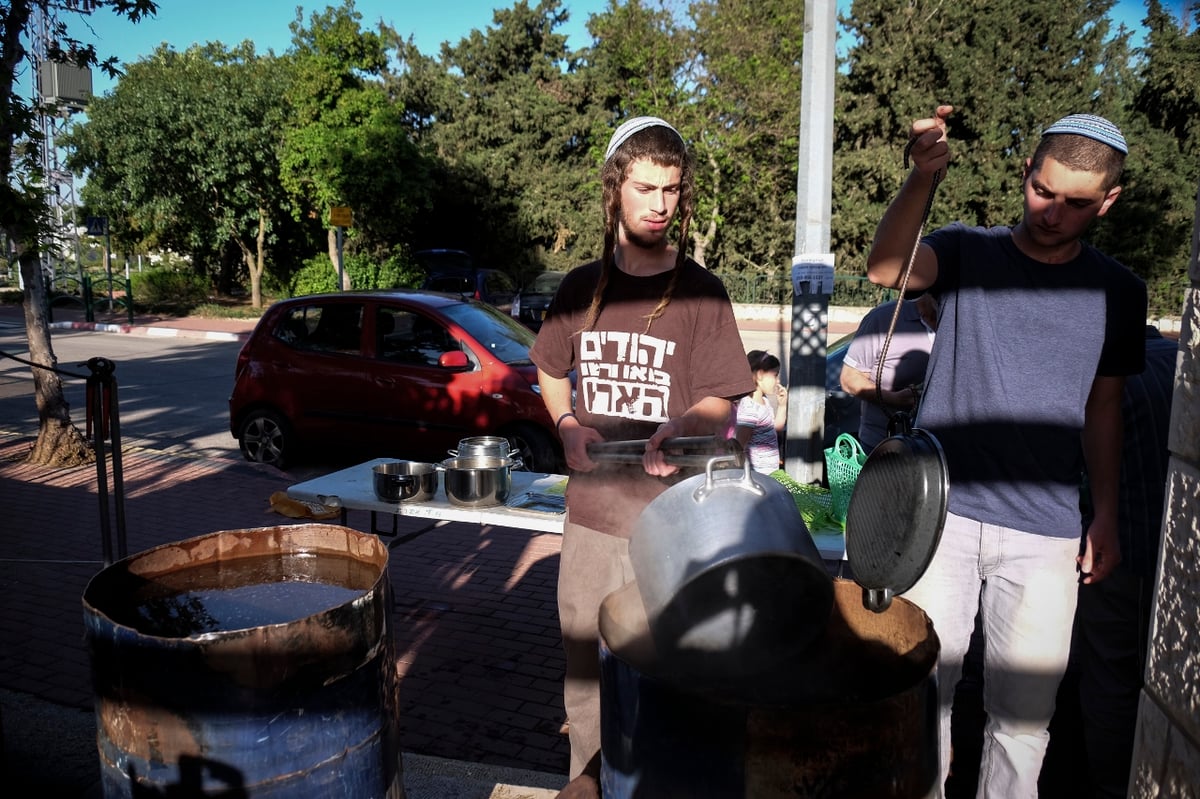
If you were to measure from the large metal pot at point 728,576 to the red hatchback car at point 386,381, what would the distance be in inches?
210

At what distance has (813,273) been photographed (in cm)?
614

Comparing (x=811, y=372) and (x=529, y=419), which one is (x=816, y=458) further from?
(x=529, y=419)

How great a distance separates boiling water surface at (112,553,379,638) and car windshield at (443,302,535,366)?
507 centimetres

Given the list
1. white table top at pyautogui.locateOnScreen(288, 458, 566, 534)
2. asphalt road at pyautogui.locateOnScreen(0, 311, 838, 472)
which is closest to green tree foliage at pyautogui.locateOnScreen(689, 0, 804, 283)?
asphalt road at pyautogui.locateOnScreen(0, 311, 838, 472)

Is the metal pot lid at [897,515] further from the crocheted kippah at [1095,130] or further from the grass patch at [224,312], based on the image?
the grass patch at [224,312]

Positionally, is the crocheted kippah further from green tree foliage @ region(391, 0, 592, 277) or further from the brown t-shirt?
green tree foliage @ region(391, 0, 592, 277)

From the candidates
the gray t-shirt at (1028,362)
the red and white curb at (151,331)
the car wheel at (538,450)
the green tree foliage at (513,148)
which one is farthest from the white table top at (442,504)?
the green tree foliage at (513,148)

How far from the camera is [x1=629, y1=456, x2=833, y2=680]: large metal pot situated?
1688 mm

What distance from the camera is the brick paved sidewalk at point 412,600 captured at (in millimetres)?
3609

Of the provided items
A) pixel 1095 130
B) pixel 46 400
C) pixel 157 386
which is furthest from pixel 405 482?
pixel 157 386

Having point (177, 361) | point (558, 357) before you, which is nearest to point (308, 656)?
point (558, 357)

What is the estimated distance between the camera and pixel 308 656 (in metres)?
1.71

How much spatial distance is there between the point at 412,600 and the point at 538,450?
2.39 metres

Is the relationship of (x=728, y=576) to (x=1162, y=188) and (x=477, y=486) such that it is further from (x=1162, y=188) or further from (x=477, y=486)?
(x=1162, y=188)
